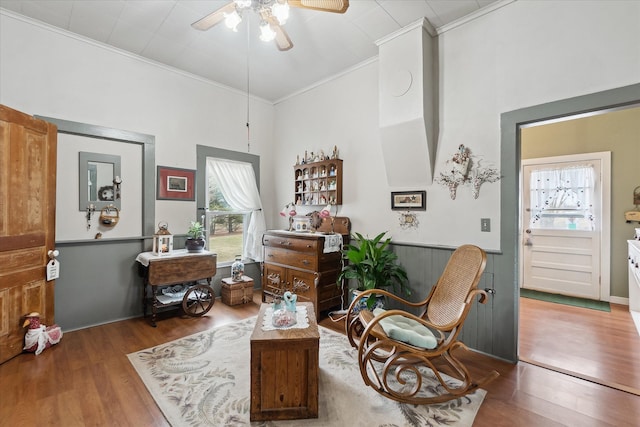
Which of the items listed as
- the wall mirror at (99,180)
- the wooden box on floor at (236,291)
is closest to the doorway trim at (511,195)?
the wooden box on floor at (236,291)

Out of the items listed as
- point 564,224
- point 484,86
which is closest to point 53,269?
point 484,86

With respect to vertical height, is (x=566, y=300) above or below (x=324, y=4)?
below

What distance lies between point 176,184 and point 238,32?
2.01 meters

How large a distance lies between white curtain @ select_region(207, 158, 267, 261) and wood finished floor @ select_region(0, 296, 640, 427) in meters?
2.11

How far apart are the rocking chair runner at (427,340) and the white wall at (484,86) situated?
58cm

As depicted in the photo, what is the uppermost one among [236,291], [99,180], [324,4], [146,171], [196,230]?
[324,4]

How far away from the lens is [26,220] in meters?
2.59

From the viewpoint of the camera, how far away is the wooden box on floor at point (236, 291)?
3941 millimetres

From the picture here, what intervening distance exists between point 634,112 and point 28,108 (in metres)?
7.24

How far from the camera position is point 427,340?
199 centimetres

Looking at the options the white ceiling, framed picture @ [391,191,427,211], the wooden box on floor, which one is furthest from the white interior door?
the wooden box on floor

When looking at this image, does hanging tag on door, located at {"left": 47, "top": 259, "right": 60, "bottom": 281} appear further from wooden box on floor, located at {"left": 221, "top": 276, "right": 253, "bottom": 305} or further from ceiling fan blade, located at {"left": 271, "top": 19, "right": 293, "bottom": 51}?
ceiling fan blade, located at {"left": 271, "top": 19, "right": 293, "bottom": 51}

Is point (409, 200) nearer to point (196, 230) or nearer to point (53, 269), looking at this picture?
point (196, 230)

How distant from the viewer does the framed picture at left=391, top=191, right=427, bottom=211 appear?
3.09m
